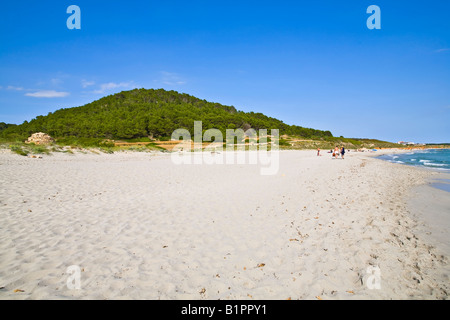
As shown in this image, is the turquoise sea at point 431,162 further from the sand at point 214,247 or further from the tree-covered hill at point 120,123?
the tree-covered hill at point 120,123

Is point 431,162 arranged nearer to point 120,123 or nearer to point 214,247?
point 214,247

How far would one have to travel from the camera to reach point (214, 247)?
4.59 metres

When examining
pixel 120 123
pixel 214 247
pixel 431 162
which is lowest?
pixel 214 247

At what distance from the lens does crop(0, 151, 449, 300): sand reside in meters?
3.26

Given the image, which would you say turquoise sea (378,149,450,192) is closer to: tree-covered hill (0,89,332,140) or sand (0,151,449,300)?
sand (0,151,449,300)

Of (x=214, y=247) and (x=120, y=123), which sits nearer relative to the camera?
(x=214, y=247)

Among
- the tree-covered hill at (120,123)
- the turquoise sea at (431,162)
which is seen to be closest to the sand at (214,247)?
the turquoise sea at (431,162)

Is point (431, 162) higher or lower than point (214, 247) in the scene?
higher

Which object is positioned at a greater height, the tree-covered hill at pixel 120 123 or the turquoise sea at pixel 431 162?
the tree-covered hill at pixel 120 123

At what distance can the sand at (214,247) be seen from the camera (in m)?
3.26

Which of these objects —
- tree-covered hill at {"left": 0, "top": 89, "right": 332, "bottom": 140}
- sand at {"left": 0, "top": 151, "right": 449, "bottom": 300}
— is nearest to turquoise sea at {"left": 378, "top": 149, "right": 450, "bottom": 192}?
sand at {"left": 0, "top": 151, "right": 449, "bottom": 300}

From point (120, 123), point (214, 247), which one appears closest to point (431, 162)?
point (214, 247)
